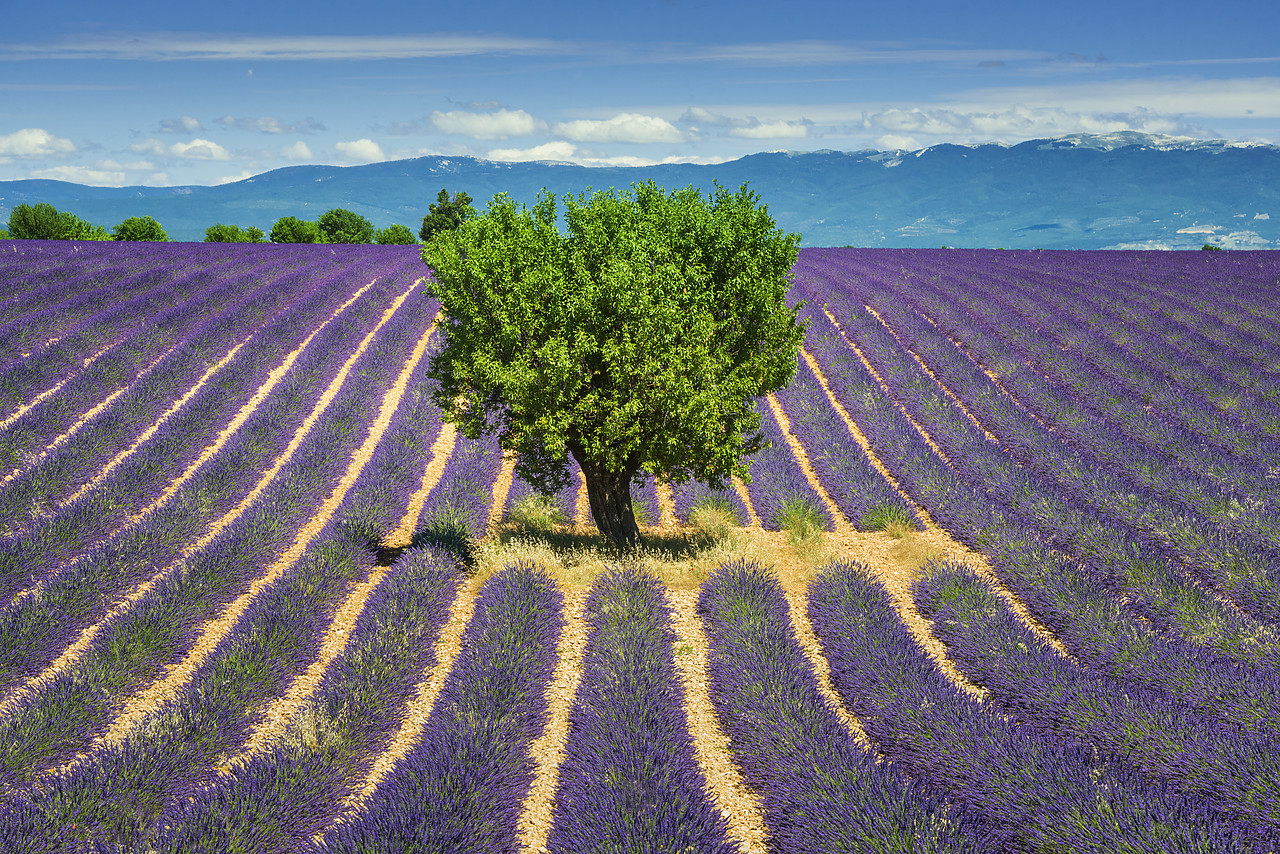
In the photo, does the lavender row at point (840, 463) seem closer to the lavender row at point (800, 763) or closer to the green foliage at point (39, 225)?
the lavender row at point (800, 763)

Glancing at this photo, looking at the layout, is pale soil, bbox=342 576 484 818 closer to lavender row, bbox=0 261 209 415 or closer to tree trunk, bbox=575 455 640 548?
tree trunk, bbox=575 455 640 548

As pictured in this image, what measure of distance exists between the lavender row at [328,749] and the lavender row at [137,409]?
6705 millimetres

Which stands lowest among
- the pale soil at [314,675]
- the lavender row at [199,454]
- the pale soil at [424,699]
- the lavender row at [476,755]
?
the pale soil at [424,699]

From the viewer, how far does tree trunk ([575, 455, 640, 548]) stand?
33.0 ft

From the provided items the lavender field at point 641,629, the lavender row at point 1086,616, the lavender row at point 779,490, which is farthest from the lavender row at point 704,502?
the lavender row at point 1086,616

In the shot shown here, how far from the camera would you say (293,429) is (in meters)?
15.2

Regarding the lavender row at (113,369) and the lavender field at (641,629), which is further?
the lavender row at (113,369)

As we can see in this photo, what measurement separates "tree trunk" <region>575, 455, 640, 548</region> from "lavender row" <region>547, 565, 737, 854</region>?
2033mm

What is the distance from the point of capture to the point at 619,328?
29.0 feet

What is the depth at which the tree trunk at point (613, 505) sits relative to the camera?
10062 millimetres

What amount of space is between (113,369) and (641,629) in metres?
15.6

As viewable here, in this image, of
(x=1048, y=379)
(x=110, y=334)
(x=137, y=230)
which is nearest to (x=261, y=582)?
(x=110, y=334)

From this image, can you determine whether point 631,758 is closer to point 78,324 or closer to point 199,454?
point 199,454

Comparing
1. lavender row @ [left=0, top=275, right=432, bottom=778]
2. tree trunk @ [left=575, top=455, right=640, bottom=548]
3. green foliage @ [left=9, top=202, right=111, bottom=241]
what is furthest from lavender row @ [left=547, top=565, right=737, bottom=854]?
green foliage @ [left=9, top=202, right=111, bottom=241]
